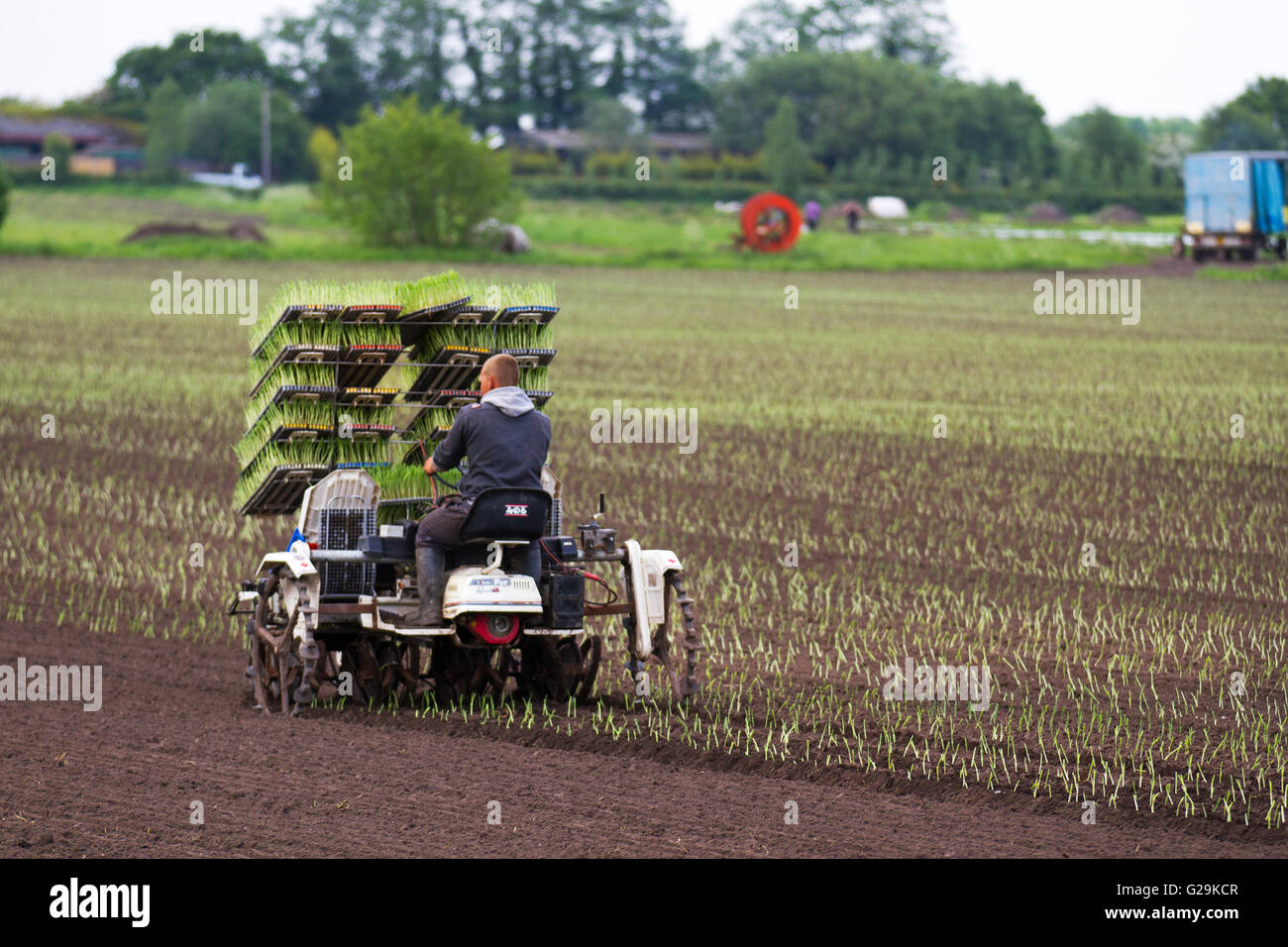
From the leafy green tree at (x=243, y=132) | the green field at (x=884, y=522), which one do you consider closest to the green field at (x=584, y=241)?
the leafy green tree at (x=243, y=132)

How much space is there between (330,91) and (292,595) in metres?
120

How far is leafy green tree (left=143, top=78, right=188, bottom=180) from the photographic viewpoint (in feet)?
350

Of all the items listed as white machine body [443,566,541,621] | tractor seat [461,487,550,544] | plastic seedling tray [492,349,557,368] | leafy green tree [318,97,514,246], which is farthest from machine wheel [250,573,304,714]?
leafy green tree [318,97,514,246]

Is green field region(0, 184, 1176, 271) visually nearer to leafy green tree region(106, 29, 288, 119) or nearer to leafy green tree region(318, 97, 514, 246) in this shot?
leafy green tree region(318, 97, 514, 246)

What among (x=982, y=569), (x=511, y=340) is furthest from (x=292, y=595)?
(x=982, y=569)

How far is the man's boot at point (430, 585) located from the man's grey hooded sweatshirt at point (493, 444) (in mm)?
410

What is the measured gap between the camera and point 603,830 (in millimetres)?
8508

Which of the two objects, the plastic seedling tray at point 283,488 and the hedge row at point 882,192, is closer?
the plastic seedling tray at point 283,488

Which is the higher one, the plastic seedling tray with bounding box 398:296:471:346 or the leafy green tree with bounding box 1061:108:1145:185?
the leafy green tree with bounding box 1061:108:1145:185

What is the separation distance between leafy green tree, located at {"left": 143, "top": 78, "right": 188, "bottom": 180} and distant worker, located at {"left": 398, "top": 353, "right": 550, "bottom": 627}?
9468cm

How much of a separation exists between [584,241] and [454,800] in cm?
6685

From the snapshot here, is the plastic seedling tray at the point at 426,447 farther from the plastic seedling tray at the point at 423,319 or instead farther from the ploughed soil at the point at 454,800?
the ploughed soil at the point at 454,800

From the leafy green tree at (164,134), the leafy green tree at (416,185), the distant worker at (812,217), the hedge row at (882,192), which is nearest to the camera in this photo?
the leafy green tree at (416,185)

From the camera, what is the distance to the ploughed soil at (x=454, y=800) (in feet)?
27.1
